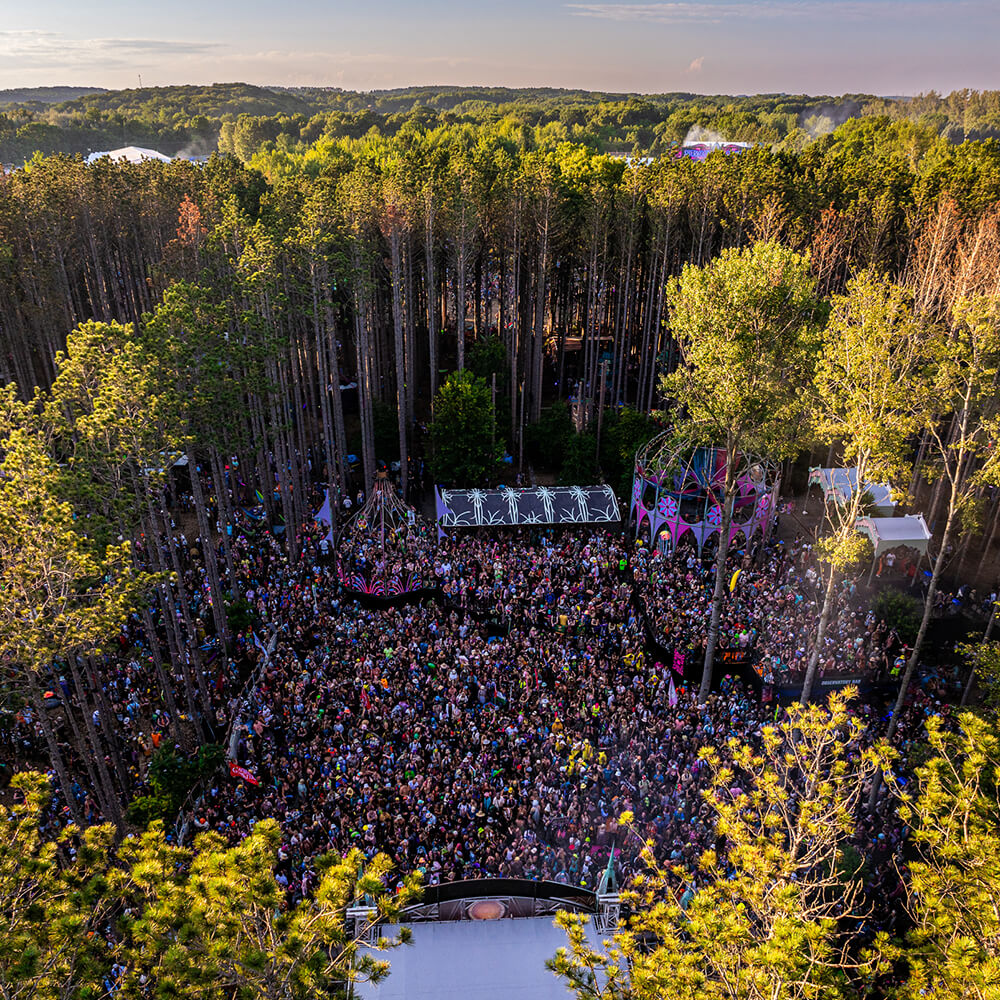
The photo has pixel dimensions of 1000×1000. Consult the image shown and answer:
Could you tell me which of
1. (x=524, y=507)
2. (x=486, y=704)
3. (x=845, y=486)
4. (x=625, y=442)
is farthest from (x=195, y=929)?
(x=845, y=486)

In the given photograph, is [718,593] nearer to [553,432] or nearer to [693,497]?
[693,497]

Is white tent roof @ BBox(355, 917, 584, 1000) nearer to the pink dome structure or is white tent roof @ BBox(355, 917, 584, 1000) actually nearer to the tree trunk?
the tree trunk

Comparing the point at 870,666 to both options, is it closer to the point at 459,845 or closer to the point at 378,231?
the point at 459,845

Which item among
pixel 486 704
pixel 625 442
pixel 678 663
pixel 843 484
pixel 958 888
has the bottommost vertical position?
pixel 486 704

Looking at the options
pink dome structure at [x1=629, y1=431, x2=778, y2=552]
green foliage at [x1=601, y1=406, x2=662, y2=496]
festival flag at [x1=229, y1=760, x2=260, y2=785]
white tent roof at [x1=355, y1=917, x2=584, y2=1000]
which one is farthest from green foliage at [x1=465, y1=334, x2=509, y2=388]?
white tent roof at [x1=355, y1=917, x2=584, y2=1000]

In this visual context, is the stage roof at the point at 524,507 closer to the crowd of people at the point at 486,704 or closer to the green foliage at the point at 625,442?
the crowd of people at the point at 486,704

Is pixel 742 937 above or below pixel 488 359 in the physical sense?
above
